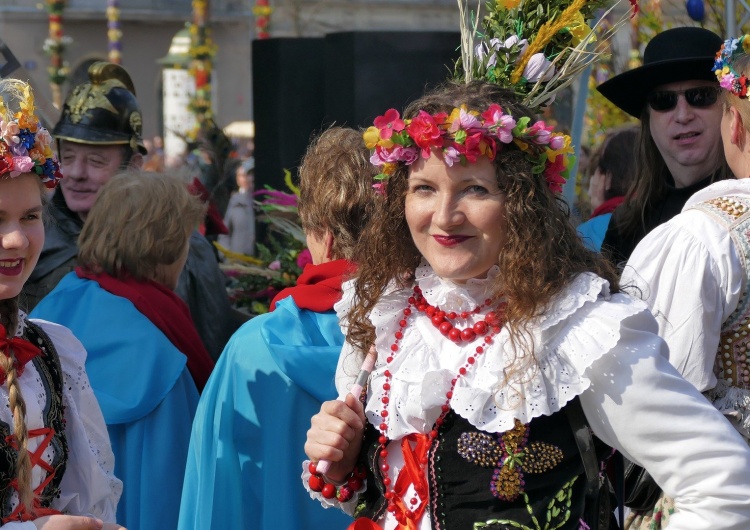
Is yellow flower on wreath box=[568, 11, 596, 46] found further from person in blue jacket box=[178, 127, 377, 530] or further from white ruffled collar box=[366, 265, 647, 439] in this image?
person in blue jacket box=[178, 127, 377, 530]

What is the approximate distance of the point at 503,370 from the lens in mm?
2168

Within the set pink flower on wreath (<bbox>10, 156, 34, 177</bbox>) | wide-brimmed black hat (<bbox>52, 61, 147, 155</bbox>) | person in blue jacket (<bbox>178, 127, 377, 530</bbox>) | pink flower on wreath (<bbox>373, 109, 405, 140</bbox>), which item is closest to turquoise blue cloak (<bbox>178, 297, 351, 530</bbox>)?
person in blue jacket (<bbox>178, 127, 377, 530</bbox>)

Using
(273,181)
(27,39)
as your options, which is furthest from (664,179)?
(27,39)

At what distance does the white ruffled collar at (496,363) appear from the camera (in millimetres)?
2092

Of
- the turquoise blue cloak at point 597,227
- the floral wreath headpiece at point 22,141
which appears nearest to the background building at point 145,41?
the turquoise blue cloak at point 597,227

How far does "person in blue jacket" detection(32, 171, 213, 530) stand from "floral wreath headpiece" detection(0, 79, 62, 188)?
1.29 meters

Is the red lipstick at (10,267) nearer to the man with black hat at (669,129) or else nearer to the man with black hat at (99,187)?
the man with black hat at (669,129)

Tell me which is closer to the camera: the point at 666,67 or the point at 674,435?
the point at 674,435

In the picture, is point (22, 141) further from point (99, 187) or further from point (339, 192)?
point (99, 187)

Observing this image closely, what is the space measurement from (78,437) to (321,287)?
2.99 feet

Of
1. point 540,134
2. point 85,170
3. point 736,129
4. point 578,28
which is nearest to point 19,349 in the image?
point 540,134

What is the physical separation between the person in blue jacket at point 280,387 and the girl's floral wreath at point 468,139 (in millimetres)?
959

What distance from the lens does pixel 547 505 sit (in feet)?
7.07

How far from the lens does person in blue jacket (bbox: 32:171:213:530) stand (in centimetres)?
372
